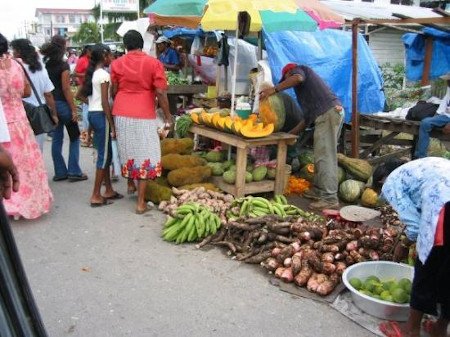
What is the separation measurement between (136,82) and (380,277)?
328cm

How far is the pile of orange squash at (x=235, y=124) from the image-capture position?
5.65m

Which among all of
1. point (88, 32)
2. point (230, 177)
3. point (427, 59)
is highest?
point (88, 32)

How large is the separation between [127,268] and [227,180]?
2174mm

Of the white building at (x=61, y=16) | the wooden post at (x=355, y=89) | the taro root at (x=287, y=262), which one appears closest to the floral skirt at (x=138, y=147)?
the taro root at (x=287, y=262)

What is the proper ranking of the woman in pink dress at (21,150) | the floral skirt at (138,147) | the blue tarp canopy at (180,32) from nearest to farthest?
1. the woman in pink dress at (21,150)
2. the floral skirt at (138,147)
3. the blue tarp canopy at (180,32)

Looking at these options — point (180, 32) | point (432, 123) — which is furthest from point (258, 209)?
point (180, 32)

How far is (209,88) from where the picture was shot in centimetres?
971

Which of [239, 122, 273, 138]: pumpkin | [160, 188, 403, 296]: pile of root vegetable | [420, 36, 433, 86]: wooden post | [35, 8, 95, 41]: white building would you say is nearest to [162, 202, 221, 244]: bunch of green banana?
[160, 188, 403, 296]: pile of root vegetable

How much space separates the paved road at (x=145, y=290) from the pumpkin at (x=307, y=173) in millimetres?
2738

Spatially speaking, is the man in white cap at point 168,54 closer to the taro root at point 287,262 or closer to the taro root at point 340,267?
the taro root at point 287,262

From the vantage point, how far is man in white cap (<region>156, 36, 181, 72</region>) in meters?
13.3

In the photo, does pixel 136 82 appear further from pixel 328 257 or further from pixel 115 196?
pixel 328 257

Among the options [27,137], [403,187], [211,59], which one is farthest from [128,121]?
[211,59]

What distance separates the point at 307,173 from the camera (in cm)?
698
